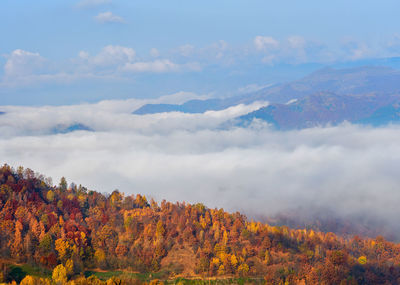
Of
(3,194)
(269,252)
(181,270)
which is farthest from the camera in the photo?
(3,194)

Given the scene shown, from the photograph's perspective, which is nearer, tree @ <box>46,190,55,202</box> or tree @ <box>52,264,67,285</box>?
tree @ <box>52,264,67,285</box>

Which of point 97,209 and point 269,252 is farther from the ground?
point 97,209

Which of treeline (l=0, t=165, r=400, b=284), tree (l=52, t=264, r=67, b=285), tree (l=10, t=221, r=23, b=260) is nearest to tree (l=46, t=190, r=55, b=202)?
treeline (l=0, t=165, r=400, b=284)

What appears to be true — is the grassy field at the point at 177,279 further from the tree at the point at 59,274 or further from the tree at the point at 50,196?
the tree at the point at 50,196

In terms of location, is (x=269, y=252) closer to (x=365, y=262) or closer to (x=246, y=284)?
(x=246, y=284)

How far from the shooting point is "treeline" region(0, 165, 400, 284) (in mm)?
119562

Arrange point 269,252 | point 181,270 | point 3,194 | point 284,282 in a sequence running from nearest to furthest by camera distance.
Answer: point 284,282
point 181,270
point 269,252
point 3,194

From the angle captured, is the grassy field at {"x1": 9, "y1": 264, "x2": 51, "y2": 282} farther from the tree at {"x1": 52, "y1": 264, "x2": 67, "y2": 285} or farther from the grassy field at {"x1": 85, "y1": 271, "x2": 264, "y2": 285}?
the grassy field at {"x1": 85, "y1": 271, "x2": 264, "y2": 285}

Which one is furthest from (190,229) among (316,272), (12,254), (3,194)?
(3,194)

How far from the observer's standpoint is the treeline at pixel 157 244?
120 m

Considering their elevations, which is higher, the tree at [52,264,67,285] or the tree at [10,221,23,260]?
the tree at [10,221,23,260]

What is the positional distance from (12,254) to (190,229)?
167 ft

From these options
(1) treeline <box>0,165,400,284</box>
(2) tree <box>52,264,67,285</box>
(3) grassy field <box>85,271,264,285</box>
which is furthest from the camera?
(1) treeline <box>0,165,400,284</box>

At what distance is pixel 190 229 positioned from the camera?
14125 cm
